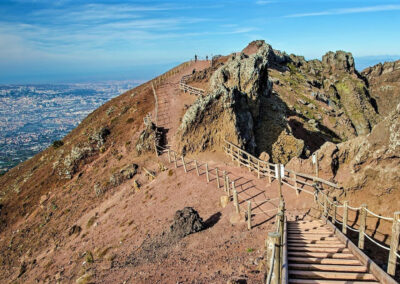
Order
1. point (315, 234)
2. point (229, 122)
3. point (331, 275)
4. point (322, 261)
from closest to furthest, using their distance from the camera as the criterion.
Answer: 1. point (331, 275)
2. point (322, 261)
3. point (315, 234)
4. point (229, 122)

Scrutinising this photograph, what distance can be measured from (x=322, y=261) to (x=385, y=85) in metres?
89.7

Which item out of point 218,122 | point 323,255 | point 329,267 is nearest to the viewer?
point 329,267

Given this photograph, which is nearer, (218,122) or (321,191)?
(321,191)

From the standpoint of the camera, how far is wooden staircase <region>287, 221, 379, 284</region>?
7207 millimetres

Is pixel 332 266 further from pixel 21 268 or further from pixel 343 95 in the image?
pixel 343 95

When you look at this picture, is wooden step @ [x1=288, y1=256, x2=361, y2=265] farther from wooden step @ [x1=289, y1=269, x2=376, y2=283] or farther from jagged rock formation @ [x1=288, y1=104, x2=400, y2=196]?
jagged rock formation @ [x1=288, y1=104, x2=400, y2=196]

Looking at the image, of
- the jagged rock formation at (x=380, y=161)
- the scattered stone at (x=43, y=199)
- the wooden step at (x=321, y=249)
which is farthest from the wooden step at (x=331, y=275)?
the scattered stone at (x=43, y=199)

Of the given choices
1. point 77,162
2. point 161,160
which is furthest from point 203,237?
point 77,162

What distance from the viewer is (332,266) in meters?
7.73

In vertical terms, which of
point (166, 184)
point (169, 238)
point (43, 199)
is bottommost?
point (43, 199)

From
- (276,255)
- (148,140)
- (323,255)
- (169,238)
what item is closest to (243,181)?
(169,238)

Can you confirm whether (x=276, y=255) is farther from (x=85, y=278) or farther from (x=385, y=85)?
(x=385, y=85)

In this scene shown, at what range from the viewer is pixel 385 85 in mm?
79562

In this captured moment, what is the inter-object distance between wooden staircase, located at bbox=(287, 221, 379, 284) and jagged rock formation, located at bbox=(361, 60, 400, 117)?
7580cm
